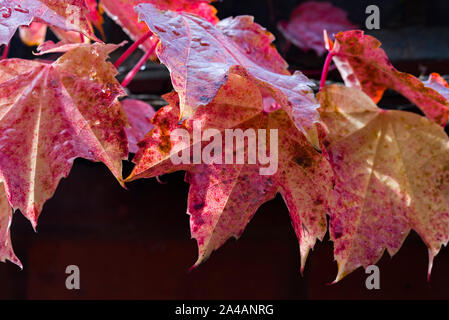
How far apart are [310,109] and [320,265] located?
2.23ft

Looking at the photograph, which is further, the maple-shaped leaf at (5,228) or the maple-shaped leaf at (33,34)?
the maple-shaped leaf at (33,34)

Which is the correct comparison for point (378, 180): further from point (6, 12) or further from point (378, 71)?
point (6, 12)

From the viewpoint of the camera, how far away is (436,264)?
0.81 m

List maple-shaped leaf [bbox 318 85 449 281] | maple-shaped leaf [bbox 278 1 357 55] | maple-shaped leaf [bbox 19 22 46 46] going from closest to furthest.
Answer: maple-shaped leaf [bbox 318 85 449 281] < maple-shaped leaf [bbox 19 22 46 46] < maple-shaped leaf [bbox 278 1 357 55]

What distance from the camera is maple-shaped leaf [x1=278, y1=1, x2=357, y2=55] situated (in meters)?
0.84

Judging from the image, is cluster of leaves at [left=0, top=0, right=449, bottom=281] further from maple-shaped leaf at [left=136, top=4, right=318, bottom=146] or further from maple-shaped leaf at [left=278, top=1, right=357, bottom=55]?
maple-shaped leaf at [left=278, top=1, right=357, bottom=55]

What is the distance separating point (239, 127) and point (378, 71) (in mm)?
157

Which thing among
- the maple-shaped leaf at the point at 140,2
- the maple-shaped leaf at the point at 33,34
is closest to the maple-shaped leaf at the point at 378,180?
the maple-shaped leaf at the point at 140,2

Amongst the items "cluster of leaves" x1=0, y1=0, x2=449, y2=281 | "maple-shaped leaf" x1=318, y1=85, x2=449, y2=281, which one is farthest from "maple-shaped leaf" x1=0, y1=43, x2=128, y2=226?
"maple-shaped leaf" x1=318, y1=85, x2=449, y2=281

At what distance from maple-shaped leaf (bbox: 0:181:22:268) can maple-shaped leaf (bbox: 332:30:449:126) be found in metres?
0.30

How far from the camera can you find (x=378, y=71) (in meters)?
0.38

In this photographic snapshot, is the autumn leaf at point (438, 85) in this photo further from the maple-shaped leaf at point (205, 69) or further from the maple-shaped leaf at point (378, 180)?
the maple-shaped leaf at point (205, 69)

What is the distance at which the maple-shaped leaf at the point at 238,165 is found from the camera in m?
0.30

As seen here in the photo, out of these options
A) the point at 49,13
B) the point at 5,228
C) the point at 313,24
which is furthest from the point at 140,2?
the point at 313,24
